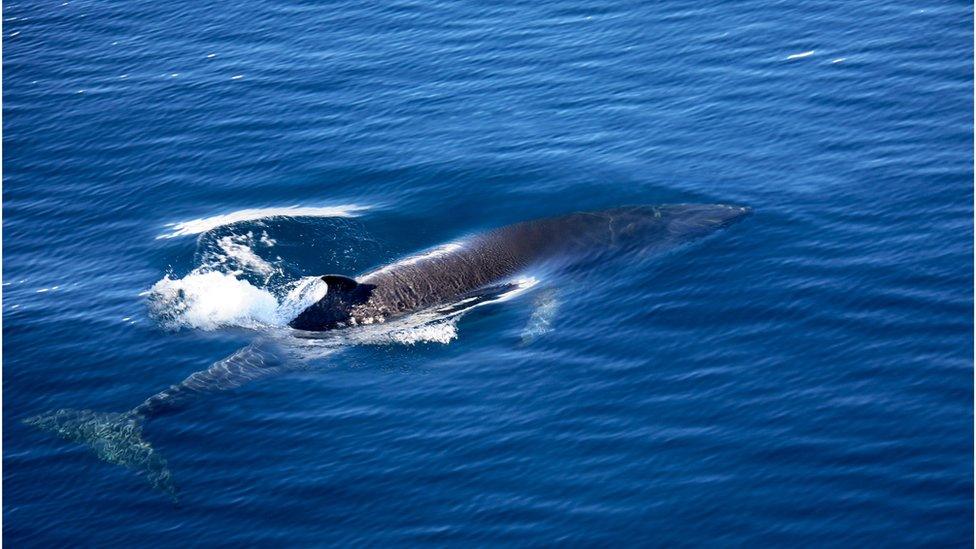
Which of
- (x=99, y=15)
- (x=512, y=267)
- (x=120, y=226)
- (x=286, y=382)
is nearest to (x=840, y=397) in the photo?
(x=512, y=267)

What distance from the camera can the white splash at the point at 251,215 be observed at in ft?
134

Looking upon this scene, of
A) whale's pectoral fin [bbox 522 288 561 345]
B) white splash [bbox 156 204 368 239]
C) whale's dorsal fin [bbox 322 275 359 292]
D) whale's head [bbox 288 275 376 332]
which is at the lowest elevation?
whale's pectoral fin [bbox 522 288 561 345]

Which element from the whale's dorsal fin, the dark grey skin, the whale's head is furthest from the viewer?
the dark grey skin

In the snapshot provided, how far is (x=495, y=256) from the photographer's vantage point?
3641 centimetres

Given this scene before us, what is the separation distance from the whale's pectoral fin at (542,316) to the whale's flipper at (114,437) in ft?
33.1

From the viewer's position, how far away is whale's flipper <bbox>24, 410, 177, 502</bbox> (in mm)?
29344

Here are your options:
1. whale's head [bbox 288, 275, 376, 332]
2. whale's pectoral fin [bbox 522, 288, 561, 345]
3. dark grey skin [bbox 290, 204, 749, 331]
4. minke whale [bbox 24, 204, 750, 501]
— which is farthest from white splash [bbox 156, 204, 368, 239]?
whale's pectoral fin [bbox 522, 288, 561, 345]

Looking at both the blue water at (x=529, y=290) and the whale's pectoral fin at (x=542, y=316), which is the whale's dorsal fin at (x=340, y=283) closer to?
the blue water at (x=529, y=290)

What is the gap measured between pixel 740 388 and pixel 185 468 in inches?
543

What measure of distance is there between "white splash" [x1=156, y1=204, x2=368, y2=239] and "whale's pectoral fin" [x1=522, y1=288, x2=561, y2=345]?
902cm

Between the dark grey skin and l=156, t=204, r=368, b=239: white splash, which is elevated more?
l=156, t=204, r=368, b=239: white splash

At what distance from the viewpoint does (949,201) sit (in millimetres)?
37344

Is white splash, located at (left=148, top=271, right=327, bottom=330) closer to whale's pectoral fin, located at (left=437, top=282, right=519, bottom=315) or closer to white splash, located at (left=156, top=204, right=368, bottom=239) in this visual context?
white splash, located at (left=156, top=204, right=368, bottom=239)

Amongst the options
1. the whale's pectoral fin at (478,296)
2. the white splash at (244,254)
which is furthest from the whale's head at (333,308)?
the white splash at (244,254)
